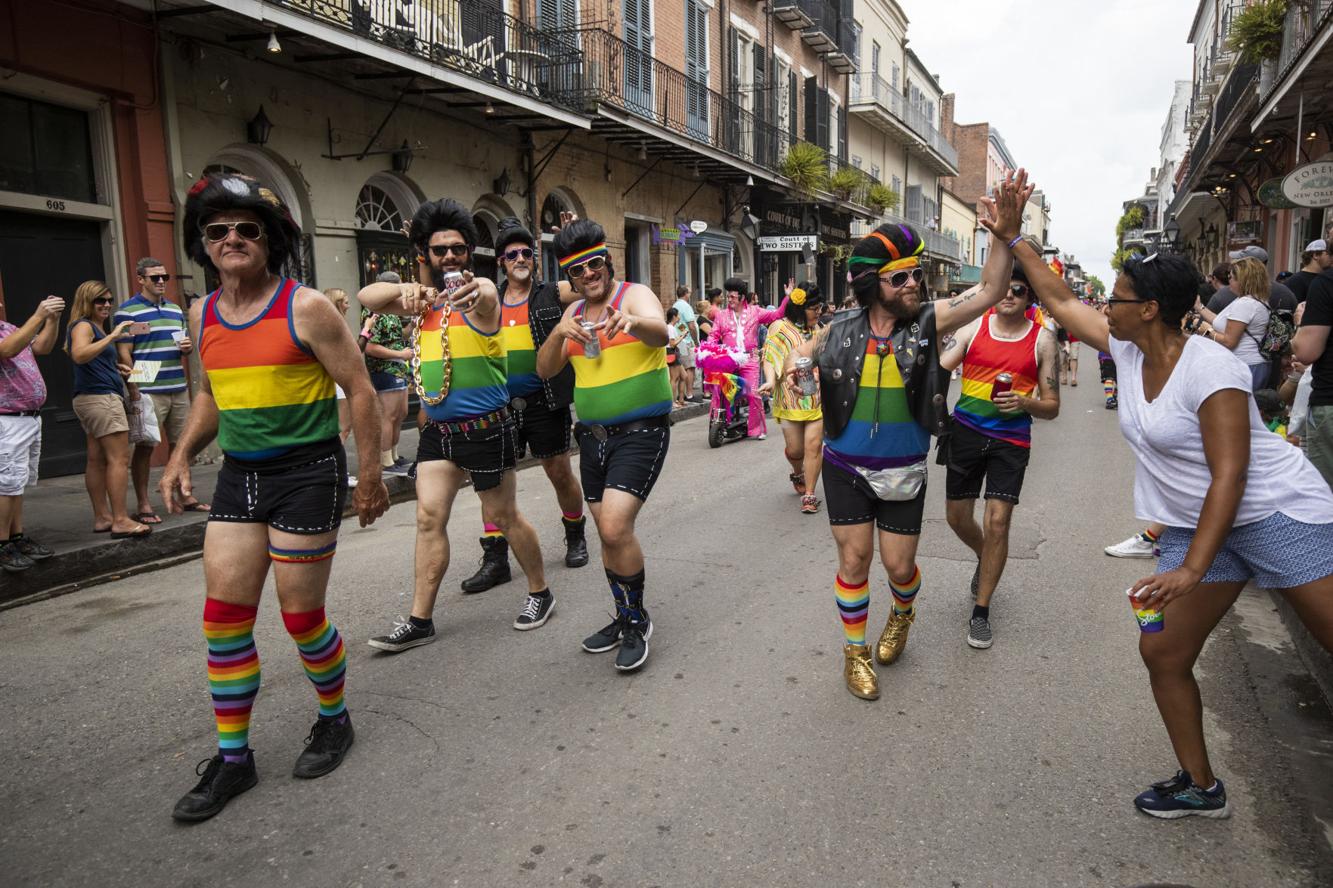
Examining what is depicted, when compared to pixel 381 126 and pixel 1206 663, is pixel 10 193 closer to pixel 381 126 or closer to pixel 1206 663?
pixel 381 126

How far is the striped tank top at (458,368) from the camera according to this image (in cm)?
442

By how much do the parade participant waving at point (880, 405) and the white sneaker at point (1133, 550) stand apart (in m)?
2.83

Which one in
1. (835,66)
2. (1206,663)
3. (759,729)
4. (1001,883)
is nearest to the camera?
(1001,883)

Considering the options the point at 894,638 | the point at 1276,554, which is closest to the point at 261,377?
the point at 894,638

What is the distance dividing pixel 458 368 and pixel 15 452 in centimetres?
311

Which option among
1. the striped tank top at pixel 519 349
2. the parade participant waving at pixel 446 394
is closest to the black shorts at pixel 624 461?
the parade participant waving at pixel 446 394

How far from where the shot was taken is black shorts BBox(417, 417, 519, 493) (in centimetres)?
445

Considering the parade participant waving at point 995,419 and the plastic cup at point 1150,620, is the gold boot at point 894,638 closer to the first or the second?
the parade participant waving at point 995,419

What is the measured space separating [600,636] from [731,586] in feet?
4.09

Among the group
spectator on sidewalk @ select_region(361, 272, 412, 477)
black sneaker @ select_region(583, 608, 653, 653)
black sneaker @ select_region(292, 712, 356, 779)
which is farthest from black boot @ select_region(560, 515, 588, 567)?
spectator on sidewalk @ select_region(361, 272, 412, 477)

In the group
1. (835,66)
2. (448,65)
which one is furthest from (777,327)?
(835,66)

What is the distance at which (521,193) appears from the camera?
50.9 ft

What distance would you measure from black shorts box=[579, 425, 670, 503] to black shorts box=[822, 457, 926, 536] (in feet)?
2.49

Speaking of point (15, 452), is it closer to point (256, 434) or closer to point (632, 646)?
point (256, 434)
